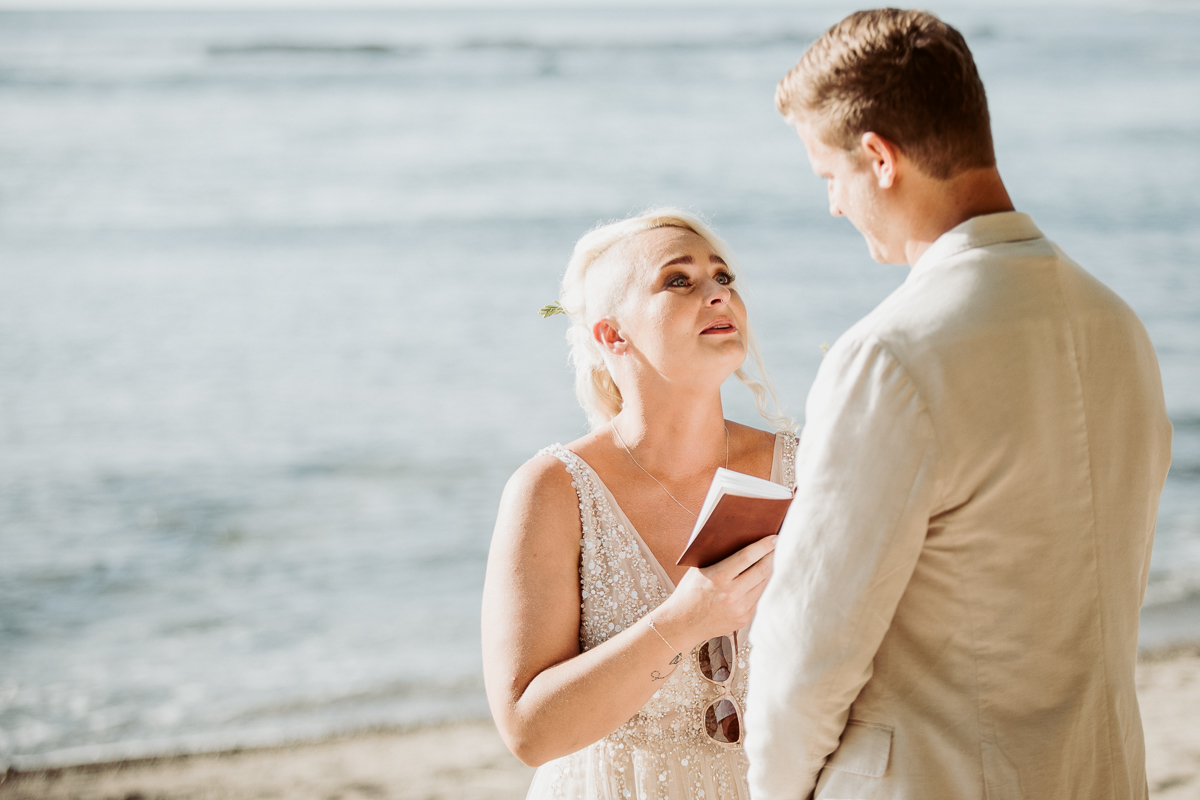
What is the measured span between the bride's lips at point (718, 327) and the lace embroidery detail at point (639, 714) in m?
0.50

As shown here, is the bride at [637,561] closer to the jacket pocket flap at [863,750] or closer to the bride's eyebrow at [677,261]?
the bride's eyebrow at [677,261]

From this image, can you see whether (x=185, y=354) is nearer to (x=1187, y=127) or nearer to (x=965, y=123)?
(x=965, y=123)

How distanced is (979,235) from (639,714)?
153 cm

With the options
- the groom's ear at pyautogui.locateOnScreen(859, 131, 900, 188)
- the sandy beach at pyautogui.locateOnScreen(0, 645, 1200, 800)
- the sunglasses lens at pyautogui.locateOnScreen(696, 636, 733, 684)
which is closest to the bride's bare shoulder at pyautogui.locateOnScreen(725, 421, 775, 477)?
the sunglasses lens at pyautogui.locateOnScreen(696, 636, 733, 684)

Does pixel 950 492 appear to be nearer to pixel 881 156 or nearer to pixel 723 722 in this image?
pixel 881 156

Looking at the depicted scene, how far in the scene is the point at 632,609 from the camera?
8.40 ft

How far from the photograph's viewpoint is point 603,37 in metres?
44.6

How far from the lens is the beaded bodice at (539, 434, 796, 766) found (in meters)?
2.54

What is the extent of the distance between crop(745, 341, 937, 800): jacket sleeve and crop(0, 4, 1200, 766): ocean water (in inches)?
61.9

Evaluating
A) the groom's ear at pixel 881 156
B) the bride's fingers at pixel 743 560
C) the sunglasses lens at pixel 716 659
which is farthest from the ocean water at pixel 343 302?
the groom's ear at pixel 881 156

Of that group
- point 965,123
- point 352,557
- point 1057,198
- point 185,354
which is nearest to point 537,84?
point 1057,198

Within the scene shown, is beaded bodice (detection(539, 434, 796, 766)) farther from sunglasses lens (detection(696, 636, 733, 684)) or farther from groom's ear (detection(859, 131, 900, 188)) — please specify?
groom's ear (detection(859, 131, 900, 188))

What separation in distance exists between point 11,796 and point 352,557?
3659mm

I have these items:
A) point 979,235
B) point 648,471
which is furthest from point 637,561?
point 979,235
